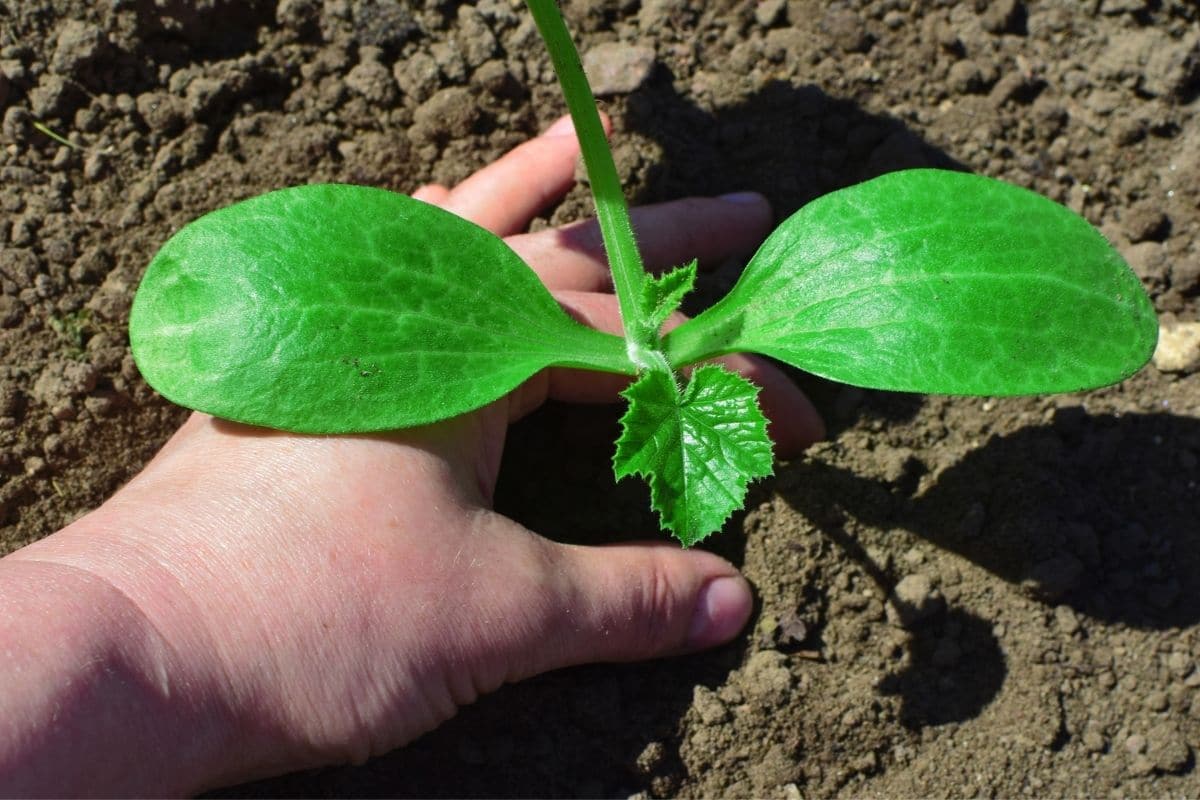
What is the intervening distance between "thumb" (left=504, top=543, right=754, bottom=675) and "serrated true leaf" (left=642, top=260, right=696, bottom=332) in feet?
1.83

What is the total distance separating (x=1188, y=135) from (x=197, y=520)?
2968 millimetres

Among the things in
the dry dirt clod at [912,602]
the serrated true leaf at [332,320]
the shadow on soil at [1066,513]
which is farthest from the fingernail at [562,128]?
the dry dirt clod at [912,602]

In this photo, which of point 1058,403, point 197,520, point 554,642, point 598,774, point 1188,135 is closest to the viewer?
point 197,520

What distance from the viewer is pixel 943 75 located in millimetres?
3277

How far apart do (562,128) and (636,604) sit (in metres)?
1.46

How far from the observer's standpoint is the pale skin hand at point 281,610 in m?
1.88

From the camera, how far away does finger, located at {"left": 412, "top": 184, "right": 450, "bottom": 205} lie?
304cm

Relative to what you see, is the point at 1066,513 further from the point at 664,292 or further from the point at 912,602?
the point at 664,292

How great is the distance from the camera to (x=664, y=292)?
231 cm

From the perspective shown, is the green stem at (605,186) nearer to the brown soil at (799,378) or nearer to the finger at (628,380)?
the finger at (628,380)

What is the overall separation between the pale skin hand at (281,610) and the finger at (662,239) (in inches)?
25.1

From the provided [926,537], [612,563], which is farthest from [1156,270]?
[612,563]

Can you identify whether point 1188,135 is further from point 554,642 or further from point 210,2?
point 210,2

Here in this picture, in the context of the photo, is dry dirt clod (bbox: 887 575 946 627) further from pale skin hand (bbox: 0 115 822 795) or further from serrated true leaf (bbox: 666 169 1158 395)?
serrated true leaf (bbox: 666 169 1158 395)
